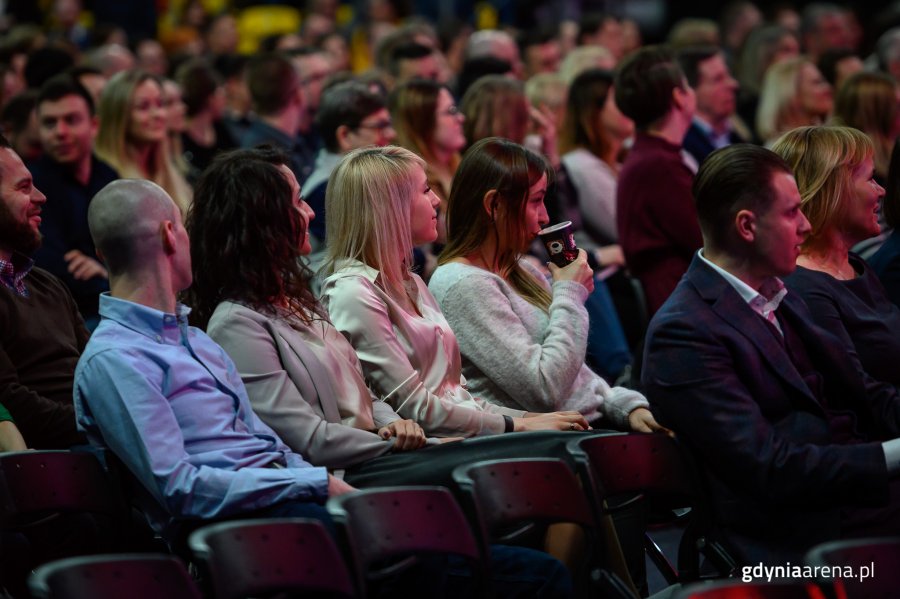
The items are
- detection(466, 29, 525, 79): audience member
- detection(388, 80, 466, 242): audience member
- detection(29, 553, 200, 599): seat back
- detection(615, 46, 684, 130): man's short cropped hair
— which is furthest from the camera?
detection(466, 29, 525, 79): audience member

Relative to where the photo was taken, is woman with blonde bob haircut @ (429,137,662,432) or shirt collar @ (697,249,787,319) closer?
shirt collar @ (697,249,787,319)

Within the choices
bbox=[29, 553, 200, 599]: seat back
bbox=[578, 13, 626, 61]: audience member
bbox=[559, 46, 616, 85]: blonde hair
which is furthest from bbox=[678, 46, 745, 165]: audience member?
bbox=[29, 553, 200, 599]: seat back

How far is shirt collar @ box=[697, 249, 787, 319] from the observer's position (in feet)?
11.0

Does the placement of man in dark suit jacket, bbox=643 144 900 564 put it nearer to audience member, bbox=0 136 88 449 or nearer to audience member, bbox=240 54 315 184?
audience member, bbox=0 136 88 449

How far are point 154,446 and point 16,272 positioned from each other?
3.67 feet

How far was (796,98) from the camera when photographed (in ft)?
24.2

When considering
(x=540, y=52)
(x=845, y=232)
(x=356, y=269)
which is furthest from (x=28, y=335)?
(x=540, y=52)

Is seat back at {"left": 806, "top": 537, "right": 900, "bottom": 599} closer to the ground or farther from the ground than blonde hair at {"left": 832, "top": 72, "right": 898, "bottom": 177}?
closer to the ground

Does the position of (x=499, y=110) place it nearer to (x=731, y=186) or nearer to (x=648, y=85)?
(x=648, y=85)

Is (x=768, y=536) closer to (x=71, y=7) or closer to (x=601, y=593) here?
(x=601, y=593)

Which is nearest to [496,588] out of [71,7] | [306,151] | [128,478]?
[128,478]

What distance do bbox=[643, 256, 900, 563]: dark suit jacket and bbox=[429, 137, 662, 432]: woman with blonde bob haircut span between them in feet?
1.91

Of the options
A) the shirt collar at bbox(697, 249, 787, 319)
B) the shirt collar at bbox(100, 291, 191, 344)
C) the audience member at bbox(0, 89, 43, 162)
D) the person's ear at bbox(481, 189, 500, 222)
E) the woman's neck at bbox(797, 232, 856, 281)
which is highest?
the audience member at bbox(0, 89, 43, 162)

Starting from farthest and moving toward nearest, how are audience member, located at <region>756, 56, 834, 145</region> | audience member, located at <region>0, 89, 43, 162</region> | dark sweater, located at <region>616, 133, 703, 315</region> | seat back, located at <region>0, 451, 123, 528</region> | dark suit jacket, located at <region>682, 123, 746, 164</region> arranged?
1. audience member, located at <region>756, 56, 834, 145</region>
2. dark suit jacket, located at <region>682, 123, 746, 164</region>
3. audience member, located at <region>0, 89, 43, 162</region>
4. dark sweater, located at <region>616, 133, 703, 315</region>
5. seat back, located at <region>0, 451, 123, 528</region>
